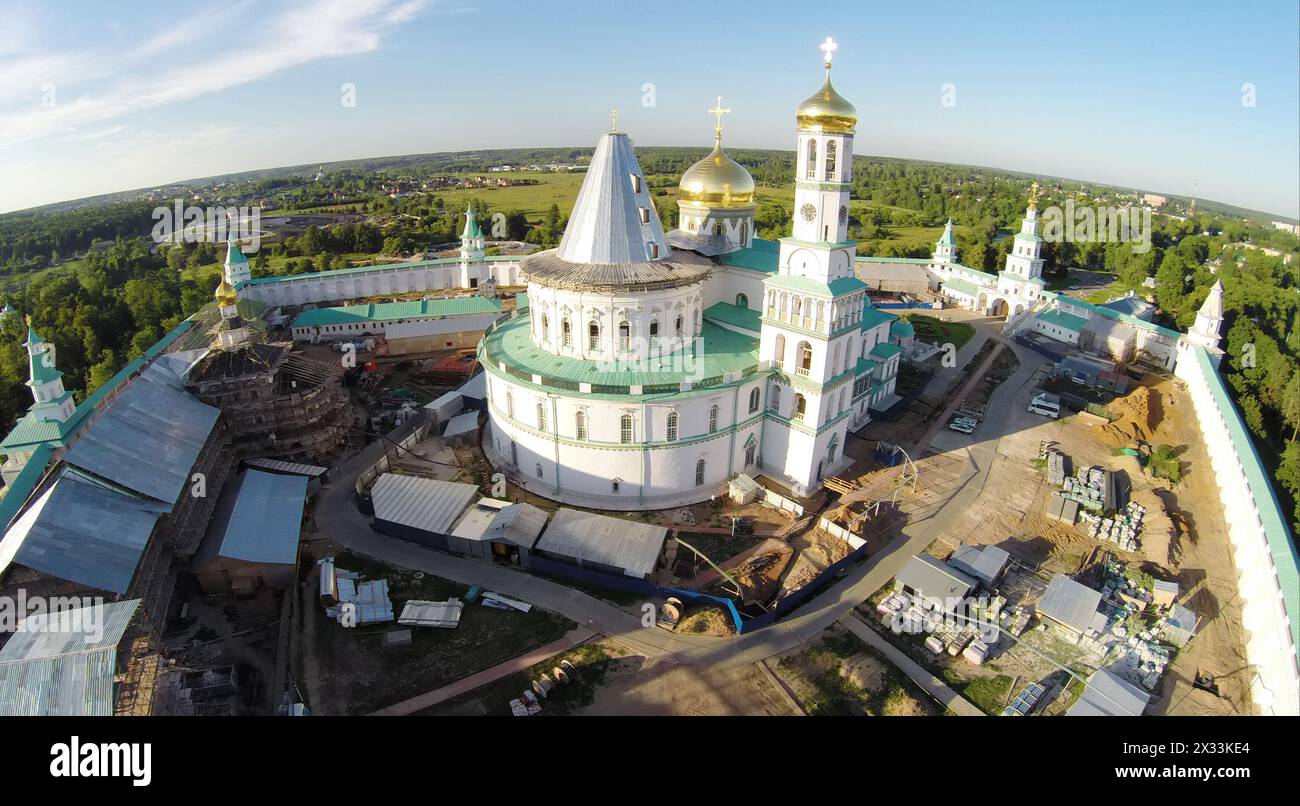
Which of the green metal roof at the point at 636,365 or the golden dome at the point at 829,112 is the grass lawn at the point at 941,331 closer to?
the green metal roof at the point at 636,365

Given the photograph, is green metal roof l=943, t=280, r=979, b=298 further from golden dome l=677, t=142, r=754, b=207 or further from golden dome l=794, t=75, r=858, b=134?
golden dome l=794, t=75, r=858, b=134

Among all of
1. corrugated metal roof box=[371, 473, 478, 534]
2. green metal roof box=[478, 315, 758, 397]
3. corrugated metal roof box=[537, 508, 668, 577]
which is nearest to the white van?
green metal roof box=[478, 315, 758, 397]

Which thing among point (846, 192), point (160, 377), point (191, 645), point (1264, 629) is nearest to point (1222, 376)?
point (1264, 629)

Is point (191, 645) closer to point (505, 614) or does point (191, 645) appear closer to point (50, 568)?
point (50, 568)

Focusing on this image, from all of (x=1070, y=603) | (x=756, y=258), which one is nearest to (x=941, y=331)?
(x=756, y=258)

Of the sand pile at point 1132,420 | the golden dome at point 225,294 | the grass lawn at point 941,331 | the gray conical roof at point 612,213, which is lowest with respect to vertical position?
the sand pile at point 1132,420

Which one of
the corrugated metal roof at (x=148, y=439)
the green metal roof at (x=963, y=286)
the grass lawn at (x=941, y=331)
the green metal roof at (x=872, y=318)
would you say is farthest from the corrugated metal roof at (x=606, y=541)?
the green metal roof at (x=963, y=286)

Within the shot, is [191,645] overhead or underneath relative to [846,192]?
underneath
